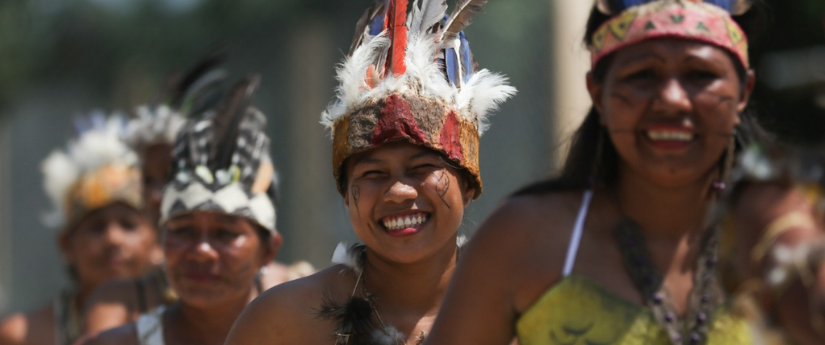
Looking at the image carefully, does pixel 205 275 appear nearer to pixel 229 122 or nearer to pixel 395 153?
pixel 229 122

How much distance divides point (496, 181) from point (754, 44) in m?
3.41

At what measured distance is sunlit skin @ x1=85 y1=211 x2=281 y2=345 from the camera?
4.71m

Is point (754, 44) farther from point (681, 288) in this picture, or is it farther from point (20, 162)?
point (20, 162)

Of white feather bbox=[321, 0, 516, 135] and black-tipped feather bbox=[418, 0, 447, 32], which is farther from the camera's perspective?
black-tipped feather bbox=[418, 0, 447, 32]

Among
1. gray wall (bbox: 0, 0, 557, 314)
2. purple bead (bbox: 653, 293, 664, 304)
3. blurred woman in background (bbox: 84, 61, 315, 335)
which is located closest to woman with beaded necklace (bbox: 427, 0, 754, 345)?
purple bead (bbox: 653, 293, 664, 304)

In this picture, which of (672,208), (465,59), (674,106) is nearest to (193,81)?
(465,59)

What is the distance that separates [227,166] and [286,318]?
1.63 meters

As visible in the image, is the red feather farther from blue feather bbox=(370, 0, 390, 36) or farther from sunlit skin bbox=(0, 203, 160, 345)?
sunlit skin bbox=(0, 203, 160, 345)

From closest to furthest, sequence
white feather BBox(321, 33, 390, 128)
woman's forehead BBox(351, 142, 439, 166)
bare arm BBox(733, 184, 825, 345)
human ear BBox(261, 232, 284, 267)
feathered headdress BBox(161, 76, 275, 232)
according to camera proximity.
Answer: bare arm BBox(733, 184, 825, 345), woman's forehead BBox(351, 142, 439, 166), white feather BBox(321, 33, 390, 128), feathered headdress BBox(161, 76, 275, 232), human ear BBox(261, 232, 284, 267)

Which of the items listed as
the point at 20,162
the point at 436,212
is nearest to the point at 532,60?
the point at 436,212

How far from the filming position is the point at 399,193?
3615 millimetres

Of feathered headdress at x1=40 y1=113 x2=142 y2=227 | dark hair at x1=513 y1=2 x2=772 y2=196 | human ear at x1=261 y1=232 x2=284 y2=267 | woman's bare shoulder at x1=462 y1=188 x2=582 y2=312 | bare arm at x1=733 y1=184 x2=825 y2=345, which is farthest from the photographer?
feathered headdress at x1=40 y1=113 x2=142 y2=227

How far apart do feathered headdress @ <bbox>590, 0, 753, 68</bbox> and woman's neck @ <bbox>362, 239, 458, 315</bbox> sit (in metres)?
1.03

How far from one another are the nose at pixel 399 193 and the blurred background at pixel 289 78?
475mm
